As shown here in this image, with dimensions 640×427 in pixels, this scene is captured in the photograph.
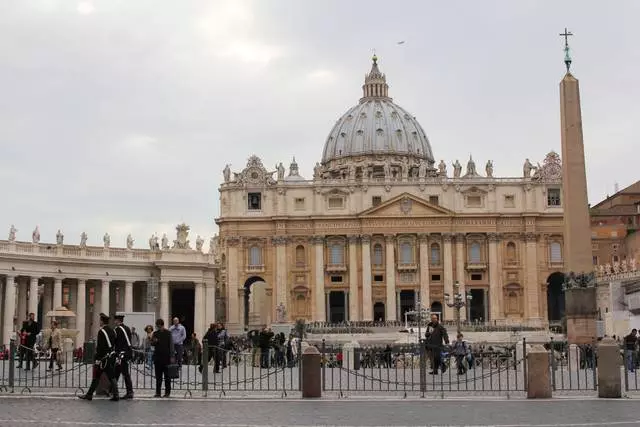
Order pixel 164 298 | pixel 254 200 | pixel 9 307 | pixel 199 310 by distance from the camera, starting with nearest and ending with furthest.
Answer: pixel 9 307 → pixel 164 298 → pixel 199 310 → pixel 254 200

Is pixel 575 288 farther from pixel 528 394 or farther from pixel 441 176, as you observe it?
pixel 441 176

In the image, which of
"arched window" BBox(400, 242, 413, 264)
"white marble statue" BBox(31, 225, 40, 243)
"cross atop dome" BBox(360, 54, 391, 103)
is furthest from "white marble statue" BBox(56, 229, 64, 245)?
"cross atop dome" BBox(360, 54, 391, 103)

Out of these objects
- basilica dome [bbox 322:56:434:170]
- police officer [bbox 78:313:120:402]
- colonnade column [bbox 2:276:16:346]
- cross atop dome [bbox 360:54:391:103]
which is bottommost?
police officer [bbox 78:313:120:402]

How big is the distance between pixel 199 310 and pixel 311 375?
5740 cm

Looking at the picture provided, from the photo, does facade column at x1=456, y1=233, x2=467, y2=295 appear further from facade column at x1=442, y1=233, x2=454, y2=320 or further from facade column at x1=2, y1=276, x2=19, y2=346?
facade column at x1=2, y1=276, x2=19, y2=346

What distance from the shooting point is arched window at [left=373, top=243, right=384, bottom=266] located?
93.3 metres

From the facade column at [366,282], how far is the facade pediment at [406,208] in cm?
244

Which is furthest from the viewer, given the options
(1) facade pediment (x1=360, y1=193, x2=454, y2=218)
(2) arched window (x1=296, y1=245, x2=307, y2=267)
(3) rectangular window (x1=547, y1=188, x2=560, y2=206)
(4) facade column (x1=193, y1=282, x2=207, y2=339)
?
(3) rectangular window (x1=547, y1=188, x2=560, y2=206)

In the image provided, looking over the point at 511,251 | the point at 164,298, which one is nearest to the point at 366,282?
the point at 511,251

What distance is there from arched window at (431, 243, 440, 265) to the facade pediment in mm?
3092

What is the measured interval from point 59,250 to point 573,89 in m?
45.5

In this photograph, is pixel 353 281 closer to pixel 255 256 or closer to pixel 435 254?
pixel 435 254

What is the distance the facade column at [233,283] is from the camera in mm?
90812

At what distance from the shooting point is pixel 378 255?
9356 cm
